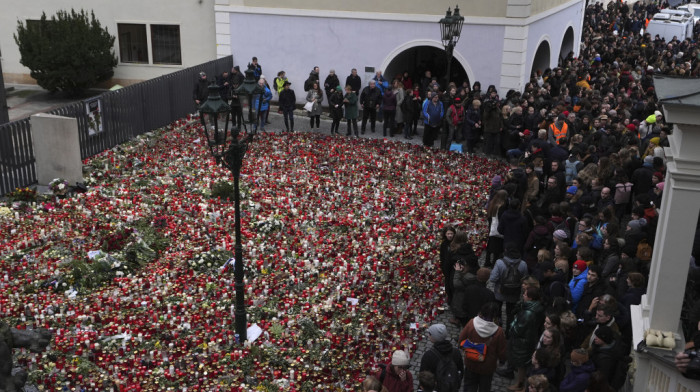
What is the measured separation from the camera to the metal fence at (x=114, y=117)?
15.1 meters

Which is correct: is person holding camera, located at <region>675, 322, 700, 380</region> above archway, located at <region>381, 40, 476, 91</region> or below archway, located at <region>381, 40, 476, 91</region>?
below

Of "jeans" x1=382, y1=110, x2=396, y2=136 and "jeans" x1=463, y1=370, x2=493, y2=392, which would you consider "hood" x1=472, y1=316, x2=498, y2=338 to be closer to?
"jeans" x1=463, y1=370, x2=493, y2=392

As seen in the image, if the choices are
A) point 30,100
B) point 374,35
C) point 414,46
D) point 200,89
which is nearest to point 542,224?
point 200,89

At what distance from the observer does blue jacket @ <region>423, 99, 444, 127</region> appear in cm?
1866

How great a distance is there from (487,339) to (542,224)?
3.10 metres

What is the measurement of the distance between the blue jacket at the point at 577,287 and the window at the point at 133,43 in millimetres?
20518

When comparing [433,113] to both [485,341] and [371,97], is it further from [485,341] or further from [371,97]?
[485,341]

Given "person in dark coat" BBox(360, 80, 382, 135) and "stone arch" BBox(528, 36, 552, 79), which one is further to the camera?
"stone arch" BBox(528, 36, 552, 79)

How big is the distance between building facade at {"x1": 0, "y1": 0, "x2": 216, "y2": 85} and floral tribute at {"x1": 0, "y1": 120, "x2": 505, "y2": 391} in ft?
28.1

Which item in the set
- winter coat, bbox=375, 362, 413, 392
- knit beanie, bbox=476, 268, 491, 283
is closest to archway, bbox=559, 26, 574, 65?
knit beanie, bbox=476, 268, 491, 283

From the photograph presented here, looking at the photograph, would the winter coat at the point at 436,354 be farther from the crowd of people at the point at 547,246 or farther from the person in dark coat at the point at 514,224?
the person in dark coat at the point at 514,224

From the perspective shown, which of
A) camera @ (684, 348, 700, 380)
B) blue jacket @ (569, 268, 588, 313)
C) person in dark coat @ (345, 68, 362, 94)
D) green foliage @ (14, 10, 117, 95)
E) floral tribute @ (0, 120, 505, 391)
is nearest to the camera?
camera @ (684, 348, 700, 380)

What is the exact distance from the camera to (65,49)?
2403 centimetres

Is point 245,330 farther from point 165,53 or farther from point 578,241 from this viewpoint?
point 165,53
